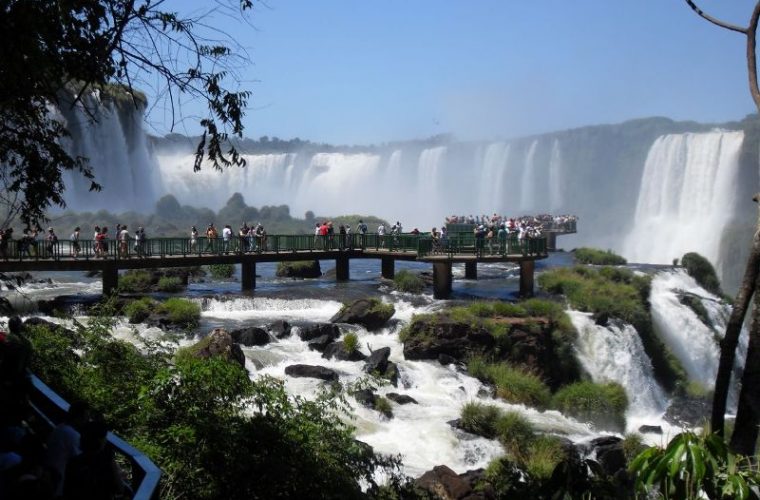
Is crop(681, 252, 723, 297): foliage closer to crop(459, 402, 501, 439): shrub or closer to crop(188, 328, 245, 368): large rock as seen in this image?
crop(459, 402, 501, 439): shrub

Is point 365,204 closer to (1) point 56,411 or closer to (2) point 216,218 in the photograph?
(2) point 216,218

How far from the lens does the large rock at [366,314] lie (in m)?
18.3

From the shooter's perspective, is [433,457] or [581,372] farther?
[581,372]

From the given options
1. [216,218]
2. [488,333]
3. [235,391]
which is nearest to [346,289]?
[488,333]

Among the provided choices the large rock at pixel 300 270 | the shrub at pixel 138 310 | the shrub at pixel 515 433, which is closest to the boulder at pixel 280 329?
the shrub at pixel 138 310

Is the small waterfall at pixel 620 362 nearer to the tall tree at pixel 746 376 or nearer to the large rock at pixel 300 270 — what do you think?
the large rock at pixel 300 270

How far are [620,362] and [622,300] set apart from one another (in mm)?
3219

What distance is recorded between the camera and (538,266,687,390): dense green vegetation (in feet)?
67.4

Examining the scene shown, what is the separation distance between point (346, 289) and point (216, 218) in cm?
3695

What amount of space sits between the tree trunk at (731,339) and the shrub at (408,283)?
18.5 m

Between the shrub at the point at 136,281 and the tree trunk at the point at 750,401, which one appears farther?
the shrub at the point at 136,281

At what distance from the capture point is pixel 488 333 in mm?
17094

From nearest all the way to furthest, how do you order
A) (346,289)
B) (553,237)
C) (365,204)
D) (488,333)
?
(488,333)
(346,289)
(553,237)
(365,204)

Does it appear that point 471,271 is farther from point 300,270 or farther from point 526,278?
point 300,270
